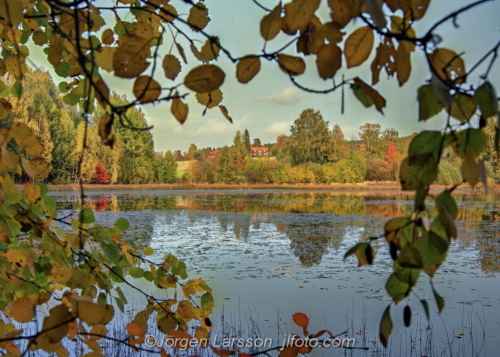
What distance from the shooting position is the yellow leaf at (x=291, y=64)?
0.46 meters

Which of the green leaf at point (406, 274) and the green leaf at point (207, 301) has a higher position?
the green leaf at point (406, 274)

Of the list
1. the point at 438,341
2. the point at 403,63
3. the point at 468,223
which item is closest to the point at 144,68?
the point at 403,63

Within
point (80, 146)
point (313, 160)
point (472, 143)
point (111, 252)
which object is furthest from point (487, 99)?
point (313, 160)

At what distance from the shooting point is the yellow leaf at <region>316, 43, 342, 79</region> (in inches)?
16.3

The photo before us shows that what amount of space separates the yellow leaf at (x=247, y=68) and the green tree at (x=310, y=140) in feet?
141

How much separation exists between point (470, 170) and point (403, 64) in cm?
14

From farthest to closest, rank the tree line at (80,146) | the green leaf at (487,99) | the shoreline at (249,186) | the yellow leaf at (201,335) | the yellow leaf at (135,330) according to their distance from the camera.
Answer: the shoreline at (249,186) < the tree line at (80,146) < the yellow leaf at (201,335) < the yellow leaf at (135,330) < the green leaf at (487,99)

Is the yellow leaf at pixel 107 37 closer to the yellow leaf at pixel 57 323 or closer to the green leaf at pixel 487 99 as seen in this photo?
the yellow leaf at pixel 57 323

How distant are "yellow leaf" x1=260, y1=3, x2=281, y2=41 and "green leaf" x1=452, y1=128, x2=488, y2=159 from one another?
205 mm

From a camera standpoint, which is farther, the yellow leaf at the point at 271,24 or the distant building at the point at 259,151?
the distant building at the point at 259,151

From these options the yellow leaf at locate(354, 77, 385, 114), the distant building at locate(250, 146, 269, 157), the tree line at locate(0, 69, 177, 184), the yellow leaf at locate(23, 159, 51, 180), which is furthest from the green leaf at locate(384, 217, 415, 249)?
the distant building at locate(250, 146, 269, 157)

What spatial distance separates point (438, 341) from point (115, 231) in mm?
3684

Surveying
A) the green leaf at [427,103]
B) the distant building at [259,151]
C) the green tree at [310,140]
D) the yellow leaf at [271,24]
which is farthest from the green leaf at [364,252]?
the distant building at [259,151]

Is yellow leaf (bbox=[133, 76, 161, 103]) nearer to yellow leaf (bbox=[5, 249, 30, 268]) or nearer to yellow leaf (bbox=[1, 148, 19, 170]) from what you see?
yellow leaf (bbox=[1, 148, 19, 170])
